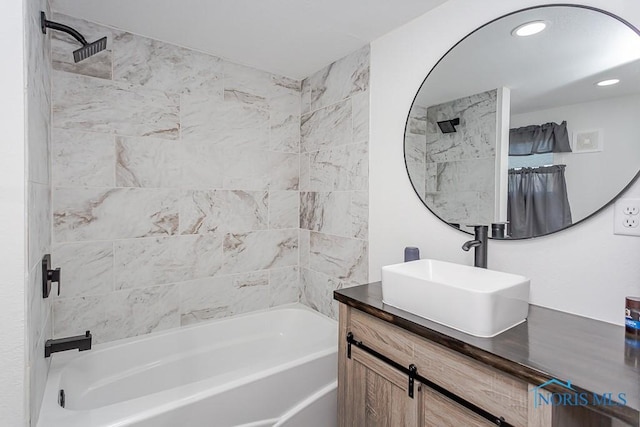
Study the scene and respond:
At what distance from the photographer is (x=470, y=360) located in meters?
1.03

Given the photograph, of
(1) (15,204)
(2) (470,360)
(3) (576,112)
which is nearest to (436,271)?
(2) (470,360)

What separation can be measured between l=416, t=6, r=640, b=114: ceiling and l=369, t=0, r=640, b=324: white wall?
0.06m

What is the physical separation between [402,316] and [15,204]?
1.32m

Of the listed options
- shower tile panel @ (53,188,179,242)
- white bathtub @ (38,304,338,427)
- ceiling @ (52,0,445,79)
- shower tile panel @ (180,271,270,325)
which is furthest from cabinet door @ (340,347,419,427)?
ceiling @ (52,0,445,79)

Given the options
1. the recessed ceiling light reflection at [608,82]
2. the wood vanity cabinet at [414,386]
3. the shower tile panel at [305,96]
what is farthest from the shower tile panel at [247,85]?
the recessed ceiling light reflection at [608,82]

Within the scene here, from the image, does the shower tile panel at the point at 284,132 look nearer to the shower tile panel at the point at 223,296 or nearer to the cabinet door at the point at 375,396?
the shower tile panel at the point at 223,296

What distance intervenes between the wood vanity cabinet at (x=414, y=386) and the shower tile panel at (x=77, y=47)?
6.34 ft

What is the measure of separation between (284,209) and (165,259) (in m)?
0.96

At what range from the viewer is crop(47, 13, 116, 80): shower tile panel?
1.86m

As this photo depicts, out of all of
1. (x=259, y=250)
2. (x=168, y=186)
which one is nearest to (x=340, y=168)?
(x=259, y=250)

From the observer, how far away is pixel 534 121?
54.3 inches

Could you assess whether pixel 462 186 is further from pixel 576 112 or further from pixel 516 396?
pixel 516 396

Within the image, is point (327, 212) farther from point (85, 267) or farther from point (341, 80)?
point (85, 267)

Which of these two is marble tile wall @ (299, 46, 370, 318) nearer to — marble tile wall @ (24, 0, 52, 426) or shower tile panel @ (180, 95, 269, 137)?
shower tile panel @ (180, 95, 269, 137)
